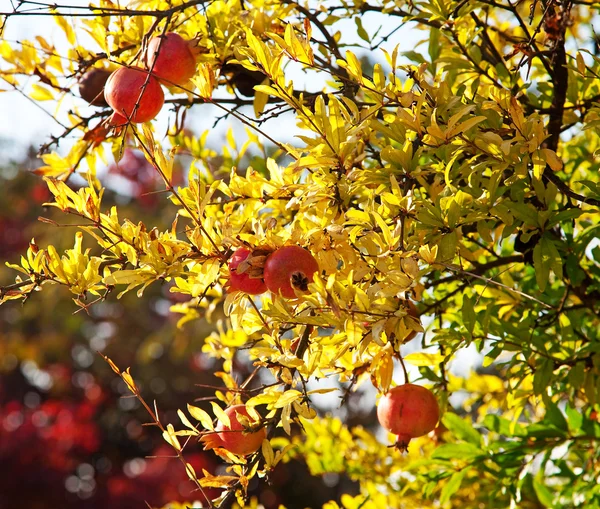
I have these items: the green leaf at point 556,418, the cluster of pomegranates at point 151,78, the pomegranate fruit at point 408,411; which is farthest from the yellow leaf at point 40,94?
the green leaf at point 556,418

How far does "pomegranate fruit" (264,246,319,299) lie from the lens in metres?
0.77

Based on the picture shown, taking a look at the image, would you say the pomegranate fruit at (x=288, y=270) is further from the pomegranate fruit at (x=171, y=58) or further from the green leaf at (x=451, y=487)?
the green leaf at (x=451, y=487)

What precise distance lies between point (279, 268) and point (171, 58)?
400 mm

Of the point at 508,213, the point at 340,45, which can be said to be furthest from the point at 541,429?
the point at 340,45

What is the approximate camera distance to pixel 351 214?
0.81 meters

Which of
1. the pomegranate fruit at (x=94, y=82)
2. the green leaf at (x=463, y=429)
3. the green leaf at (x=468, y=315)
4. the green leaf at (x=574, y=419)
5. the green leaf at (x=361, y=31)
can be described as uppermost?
the green leaf at (x=361, y=31)

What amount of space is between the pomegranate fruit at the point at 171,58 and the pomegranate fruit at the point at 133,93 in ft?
0.07

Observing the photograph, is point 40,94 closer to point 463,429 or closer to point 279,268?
point 279,268

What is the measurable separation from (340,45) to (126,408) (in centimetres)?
485

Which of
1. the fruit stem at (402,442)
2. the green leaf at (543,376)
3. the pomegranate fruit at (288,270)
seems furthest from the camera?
the green leaf at (543,376)

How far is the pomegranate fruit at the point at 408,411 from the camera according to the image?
98 cm

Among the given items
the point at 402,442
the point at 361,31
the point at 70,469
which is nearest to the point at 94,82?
the point at 361,31

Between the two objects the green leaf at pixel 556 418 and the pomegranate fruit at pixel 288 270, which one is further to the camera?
the green leaf at pixel 556 418

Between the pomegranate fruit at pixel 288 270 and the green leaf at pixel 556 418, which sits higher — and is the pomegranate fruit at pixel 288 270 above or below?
above
